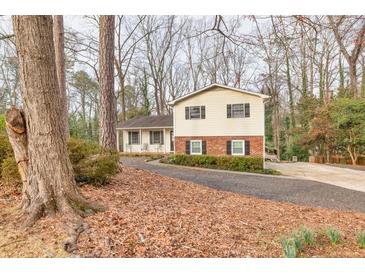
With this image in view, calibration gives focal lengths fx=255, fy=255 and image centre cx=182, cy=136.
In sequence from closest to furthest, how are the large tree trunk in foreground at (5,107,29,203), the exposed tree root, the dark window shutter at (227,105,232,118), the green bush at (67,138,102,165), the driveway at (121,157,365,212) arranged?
1. the exposed tree root
2. the large tree trunk in foreground at (5,107,29,203)
3. the green bush at (67,138,102,165)
4. the driveway at (121,157,365,212)
5. the dark window shutter at (227,105,232,118)

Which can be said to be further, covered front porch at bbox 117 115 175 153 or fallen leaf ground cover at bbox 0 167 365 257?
covered front porch at bbox 117 115 175 153

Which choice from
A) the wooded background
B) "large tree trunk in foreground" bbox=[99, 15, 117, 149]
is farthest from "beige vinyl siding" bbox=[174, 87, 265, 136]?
"large tree trunk in foreground" bbox=[99, 15, 117, 149]

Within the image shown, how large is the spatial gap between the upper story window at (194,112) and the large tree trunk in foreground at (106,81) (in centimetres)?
984

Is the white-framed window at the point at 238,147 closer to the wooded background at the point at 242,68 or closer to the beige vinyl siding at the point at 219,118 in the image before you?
the beige vinyl siding at the point at 219,118

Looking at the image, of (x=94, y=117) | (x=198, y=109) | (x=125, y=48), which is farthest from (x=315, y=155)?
(x=94, y=117)

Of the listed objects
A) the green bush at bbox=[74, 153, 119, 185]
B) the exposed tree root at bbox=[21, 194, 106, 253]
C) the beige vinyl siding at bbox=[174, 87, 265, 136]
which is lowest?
the exposed tree root at bbox=[21, 194, 106, 253]

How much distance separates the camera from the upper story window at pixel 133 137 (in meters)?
23.5

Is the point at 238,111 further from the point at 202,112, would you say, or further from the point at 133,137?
the point at 133,137

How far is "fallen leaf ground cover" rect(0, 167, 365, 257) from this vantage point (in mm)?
2812

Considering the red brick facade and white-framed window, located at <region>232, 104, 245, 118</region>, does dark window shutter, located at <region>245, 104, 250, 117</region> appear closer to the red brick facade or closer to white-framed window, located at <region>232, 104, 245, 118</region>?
white-framed window, located at <region>232, 104, 245, 118</region>

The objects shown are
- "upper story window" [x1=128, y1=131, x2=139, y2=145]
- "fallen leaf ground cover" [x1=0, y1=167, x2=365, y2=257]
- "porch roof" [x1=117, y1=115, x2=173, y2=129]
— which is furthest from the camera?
"upper story window" [x1=128, y1=131, x2=139, y2=145]

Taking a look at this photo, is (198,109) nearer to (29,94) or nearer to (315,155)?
(315,155)

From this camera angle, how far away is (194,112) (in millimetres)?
16875

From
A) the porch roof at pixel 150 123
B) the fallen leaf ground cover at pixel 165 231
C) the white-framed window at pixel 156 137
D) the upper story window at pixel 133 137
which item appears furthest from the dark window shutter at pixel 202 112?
the fallen leaf ground cover at pixel 165 231
